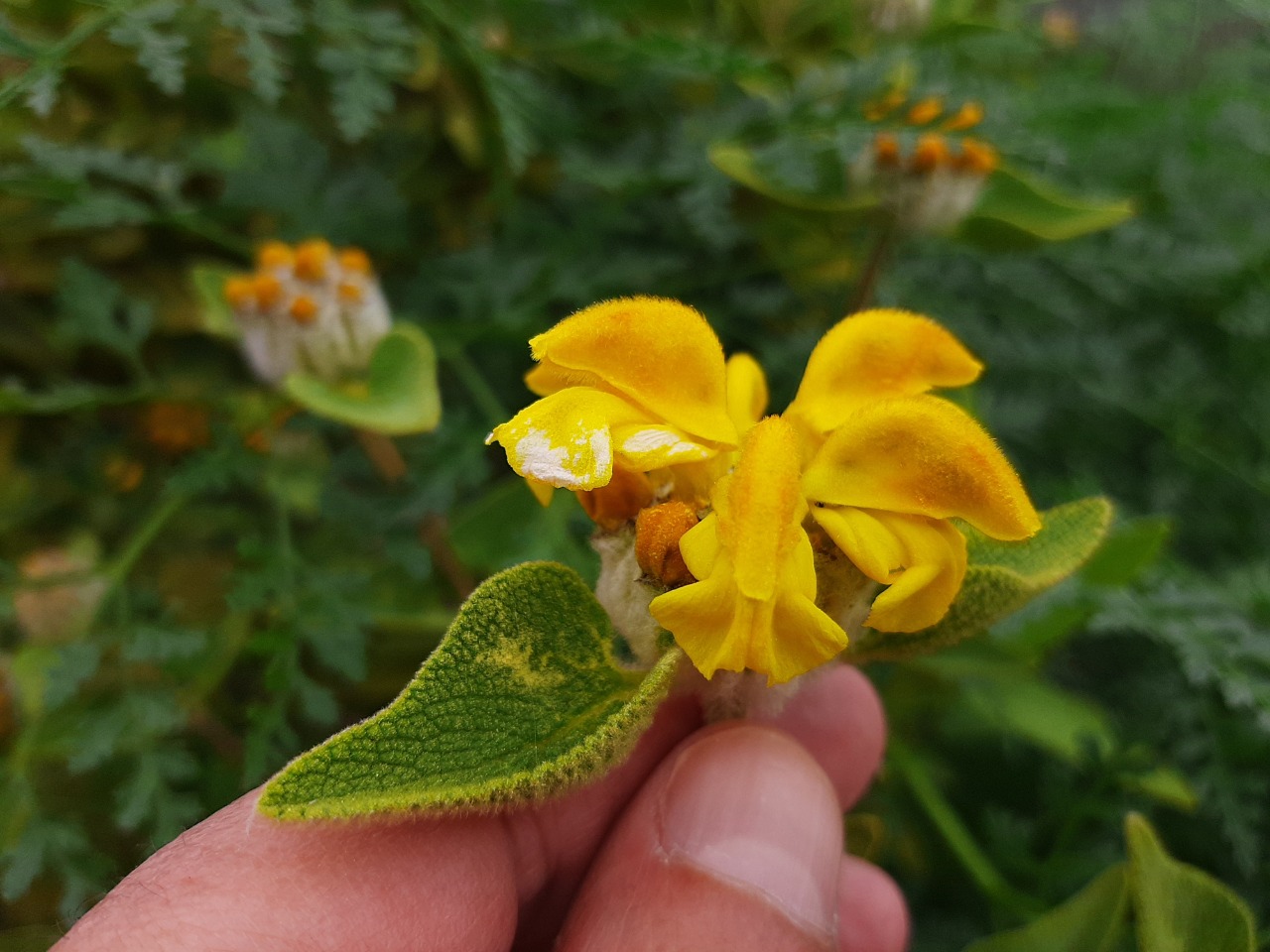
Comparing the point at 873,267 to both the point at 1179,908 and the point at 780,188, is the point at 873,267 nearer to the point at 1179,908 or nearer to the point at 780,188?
the point at 780,188

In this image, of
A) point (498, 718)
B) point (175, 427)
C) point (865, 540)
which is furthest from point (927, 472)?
point (175, 427)

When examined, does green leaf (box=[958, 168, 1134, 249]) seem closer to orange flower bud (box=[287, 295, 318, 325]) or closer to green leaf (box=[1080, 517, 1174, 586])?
green leaf (box=[1080, 517, 1174, 586])

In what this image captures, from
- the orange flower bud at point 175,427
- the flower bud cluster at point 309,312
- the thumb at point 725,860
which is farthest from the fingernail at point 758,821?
the orange flower bud at point 175,427

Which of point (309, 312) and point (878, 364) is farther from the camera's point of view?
point (309, 312)

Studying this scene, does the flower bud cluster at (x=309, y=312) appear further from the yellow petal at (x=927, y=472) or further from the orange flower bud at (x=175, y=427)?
the yellow petal at (x=927, y=472)

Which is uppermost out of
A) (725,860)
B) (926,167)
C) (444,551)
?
(926,167)
